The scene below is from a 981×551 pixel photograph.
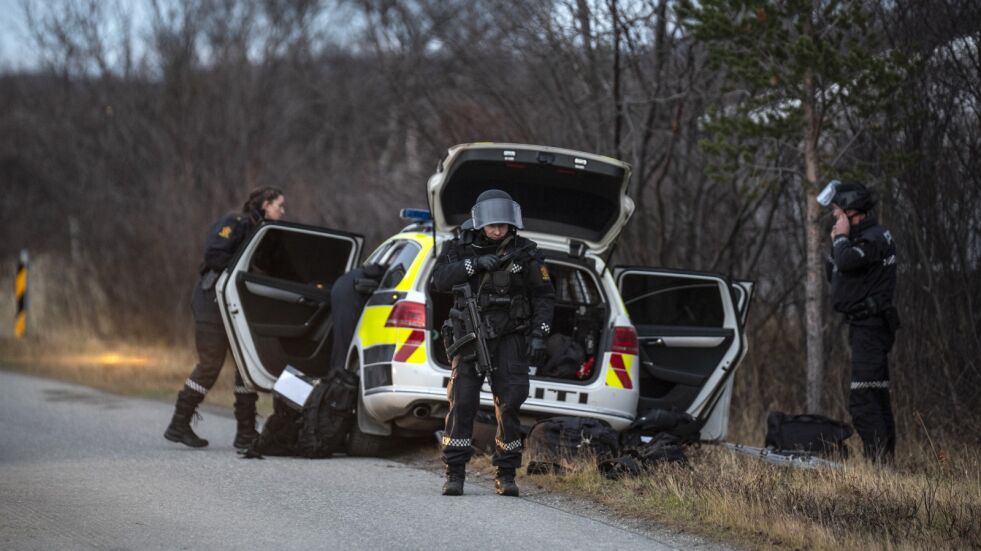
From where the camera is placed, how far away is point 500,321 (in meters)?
7.85

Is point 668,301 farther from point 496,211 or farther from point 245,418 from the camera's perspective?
point 245,418

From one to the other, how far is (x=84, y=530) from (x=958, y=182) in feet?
22.8

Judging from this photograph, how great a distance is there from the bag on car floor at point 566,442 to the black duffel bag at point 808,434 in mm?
1403

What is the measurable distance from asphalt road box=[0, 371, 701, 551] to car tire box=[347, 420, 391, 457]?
0.11 m

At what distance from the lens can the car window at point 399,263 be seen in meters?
9.48

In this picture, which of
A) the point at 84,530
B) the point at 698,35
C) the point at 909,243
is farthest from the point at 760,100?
the point at 84,530

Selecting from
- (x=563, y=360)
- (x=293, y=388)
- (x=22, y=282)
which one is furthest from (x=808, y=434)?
→ (x=22, y=282)

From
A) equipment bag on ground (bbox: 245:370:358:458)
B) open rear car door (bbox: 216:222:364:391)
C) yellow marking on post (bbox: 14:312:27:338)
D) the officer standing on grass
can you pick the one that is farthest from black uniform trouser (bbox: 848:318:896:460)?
yellow marking on post (bbox: 14:312:27:338)

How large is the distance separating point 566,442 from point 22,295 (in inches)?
617

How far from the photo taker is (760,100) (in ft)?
36.0

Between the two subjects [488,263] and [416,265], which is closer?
[488,263]

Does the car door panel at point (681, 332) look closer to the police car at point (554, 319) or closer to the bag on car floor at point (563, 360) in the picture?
the police car at point (554, 319)

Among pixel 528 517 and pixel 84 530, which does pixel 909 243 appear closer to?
pixel 528 517

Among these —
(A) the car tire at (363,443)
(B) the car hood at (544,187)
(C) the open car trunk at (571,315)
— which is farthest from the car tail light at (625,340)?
(A) the car tire at (363,443)
